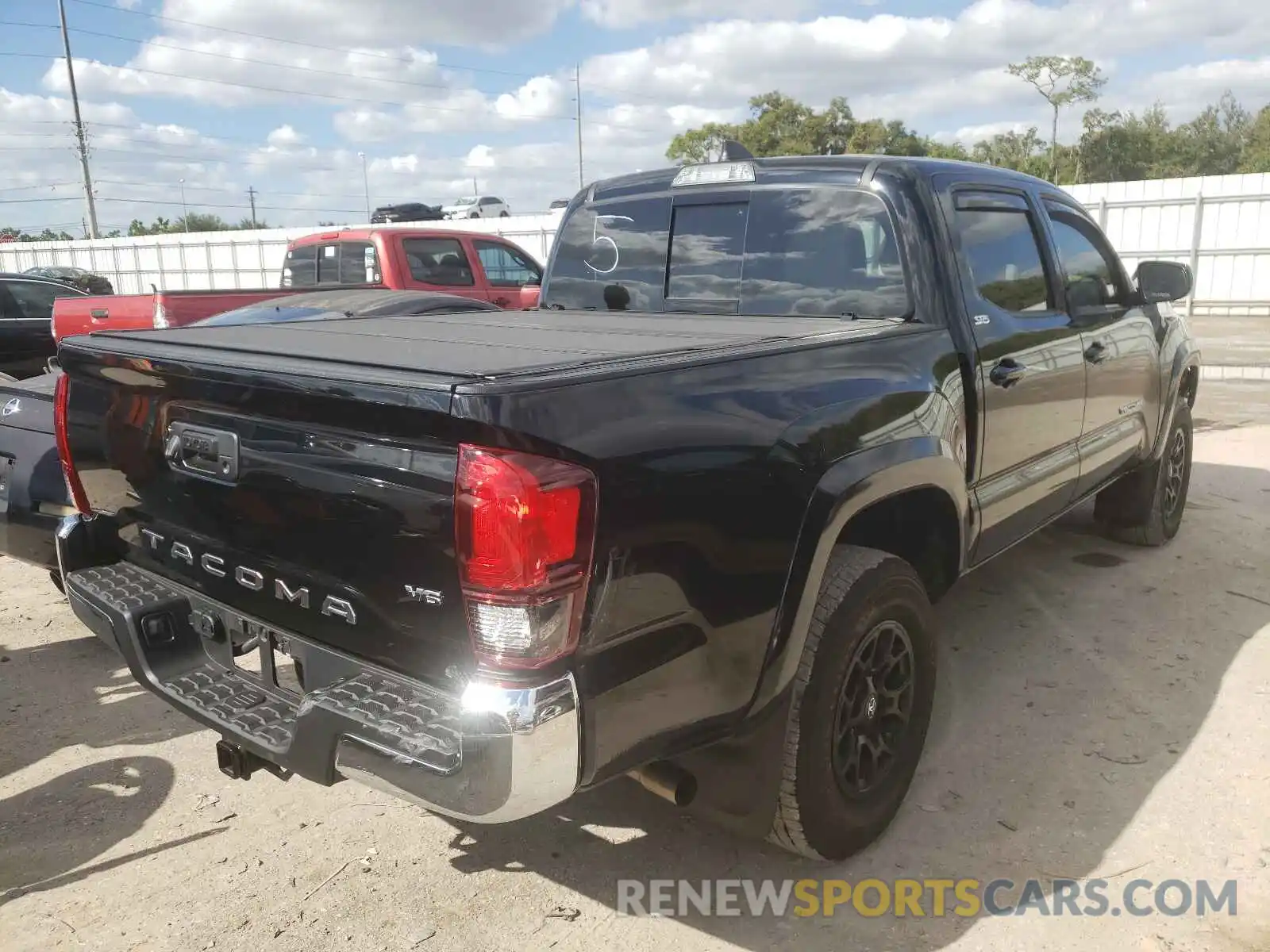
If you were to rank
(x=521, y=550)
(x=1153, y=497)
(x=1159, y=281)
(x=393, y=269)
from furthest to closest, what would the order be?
(x=393, y=269), (x=1153, y=497), (x=1159, y=281), (x=521, y=550)

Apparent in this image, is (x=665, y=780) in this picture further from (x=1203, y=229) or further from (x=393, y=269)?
(x=1203, y=229)

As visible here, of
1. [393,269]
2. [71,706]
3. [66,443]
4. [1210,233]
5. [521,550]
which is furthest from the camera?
[1210,233]

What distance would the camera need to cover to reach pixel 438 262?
412 inches

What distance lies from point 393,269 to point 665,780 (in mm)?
8623

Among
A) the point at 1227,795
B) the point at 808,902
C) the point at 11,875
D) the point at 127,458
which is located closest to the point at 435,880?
the point at 808,902

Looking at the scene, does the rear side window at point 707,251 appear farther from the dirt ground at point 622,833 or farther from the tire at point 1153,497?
the tire at point 1153,497

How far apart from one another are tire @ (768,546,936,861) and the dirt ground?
176mm

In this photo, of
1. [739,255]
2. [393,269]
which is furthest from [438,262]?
[739,255]

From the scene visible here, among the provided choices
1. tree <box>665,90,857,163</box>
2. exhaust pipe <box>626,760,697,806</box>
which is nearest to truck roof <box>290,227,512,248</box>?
exhaust pipe <box>626,760,697,806</box>

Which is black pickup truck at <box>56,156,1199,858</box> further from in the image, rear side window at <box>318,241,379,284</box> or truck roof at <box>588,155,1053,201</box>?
rear side window at <box>318,241,379,284</box>

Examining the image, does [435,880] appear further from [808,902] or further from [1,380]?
[1,380]

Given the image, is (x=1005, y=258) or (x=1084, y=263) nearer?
(x=1005, y=258)

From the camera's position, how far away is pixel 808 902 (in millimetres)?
Answer: 2576

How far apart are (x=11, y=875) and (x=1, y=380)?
2.93 meters
